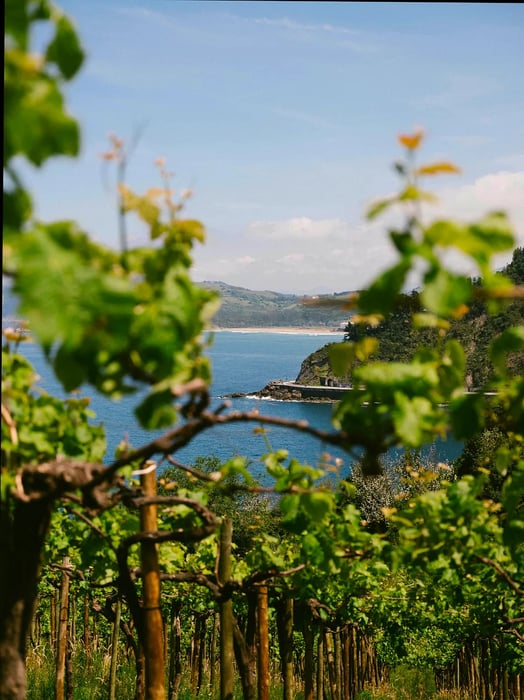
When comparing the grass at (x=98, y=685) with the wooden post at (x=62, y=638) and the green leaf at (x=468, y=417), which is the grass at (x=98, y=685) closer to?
the wooden post at (x=62, y=638)

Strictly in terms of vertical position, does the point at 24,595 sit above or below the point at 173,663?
above

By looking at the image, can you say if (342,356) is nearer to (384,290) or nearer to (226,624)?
(384,290)

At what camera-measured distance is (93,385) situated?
1392mm

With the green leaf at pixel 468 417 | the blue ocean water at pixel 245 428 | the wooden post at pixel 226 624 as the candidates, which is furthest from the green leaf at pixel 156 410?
the blue ocean water at pixel 245 428

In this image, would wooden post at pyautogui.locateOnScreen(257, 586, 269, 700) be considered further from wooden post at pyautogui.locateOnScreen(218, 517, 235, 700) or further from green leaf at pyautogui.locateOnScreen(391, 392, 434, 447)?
green leaf at pyautogui.locateOnScreen(391, 392, 434, 447)

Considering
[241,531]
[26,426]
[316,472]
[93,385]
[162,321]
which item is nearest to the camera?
[162,321]

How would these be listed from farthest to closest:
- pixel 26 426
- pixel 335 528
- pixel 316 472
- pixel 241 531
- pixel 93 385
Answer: pixel 241 531, pixel 335 528, pixel 316 472, pixel 26 426, pixel 93 385

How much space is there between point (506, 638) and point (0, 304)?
7.85 meters

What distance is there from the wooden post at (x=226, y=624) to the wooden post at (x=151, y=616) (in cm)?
79

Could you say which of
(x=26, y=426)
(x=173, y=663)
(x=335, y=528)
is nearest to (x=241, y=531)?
(x=173, y=663)

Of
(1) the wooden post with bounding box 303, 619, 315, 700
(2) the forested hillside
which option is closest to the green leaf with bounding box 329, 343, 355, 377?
(1) the wooden post with bounding box 303, 619, 315, 700

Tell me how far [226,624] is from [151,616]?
0.98 meters

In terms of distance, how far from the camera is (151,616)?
275 centimetres

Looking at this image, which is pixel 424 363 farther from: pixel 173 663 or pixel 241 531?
pixel 241 531
